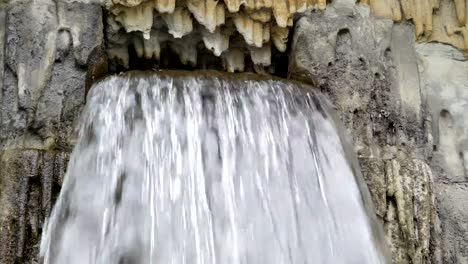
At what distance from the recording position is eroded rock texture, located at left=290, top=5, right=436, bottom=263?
9.35 ft

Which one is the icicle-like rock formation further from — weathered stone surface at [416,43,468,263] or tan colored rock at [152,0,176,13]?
weathered stone surface at [416,43,468,263]

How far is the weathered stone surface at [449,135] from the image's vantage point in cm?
305

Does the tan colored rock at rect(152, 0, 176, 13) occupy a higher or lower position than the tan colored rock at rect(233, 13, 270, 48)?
higher

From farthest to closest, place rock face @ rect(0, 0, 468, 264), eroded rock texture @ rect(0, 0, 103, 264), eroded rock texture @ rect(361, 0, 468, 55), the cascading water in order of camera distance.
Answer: eroded rock texture @ rect(361, 0, 468, 55) → rock face @ rect(0, 0, 468, 264) → eroded rock texture @ rect(0, 0, 103, 264) → the cascading water

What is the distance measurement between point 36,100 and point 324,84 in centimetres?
118

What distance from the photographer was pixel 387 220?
2830mm

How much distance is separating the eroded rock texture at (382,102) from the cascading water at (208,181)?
0.57 ft

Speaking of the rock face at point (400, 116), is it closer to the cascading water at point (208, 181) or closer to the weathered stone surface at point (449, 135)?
the weathered stone surface at point (449, 135)

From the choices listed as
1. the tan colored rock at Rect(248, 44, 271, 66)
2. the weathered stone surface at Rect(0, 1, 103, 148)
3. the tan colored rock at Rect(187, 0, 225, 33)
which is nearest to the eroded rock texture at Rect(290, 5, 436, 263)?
the tan colored rock at Rect(248, 44, 271, 66)

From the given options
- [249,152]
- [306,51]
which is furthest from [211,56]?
[249,152]

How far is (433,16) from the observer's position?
11.0 ft

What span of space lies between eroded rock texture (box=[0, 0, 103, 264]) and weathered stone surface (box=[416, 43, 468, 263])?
1.50 m

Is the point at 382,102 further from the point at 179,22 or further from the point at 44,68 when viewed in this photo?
the point at 44,68

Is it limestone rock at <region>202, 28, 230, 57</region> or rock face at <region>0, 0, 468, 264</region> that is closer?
rock face at <region>0, 0, 468, 264</region>
